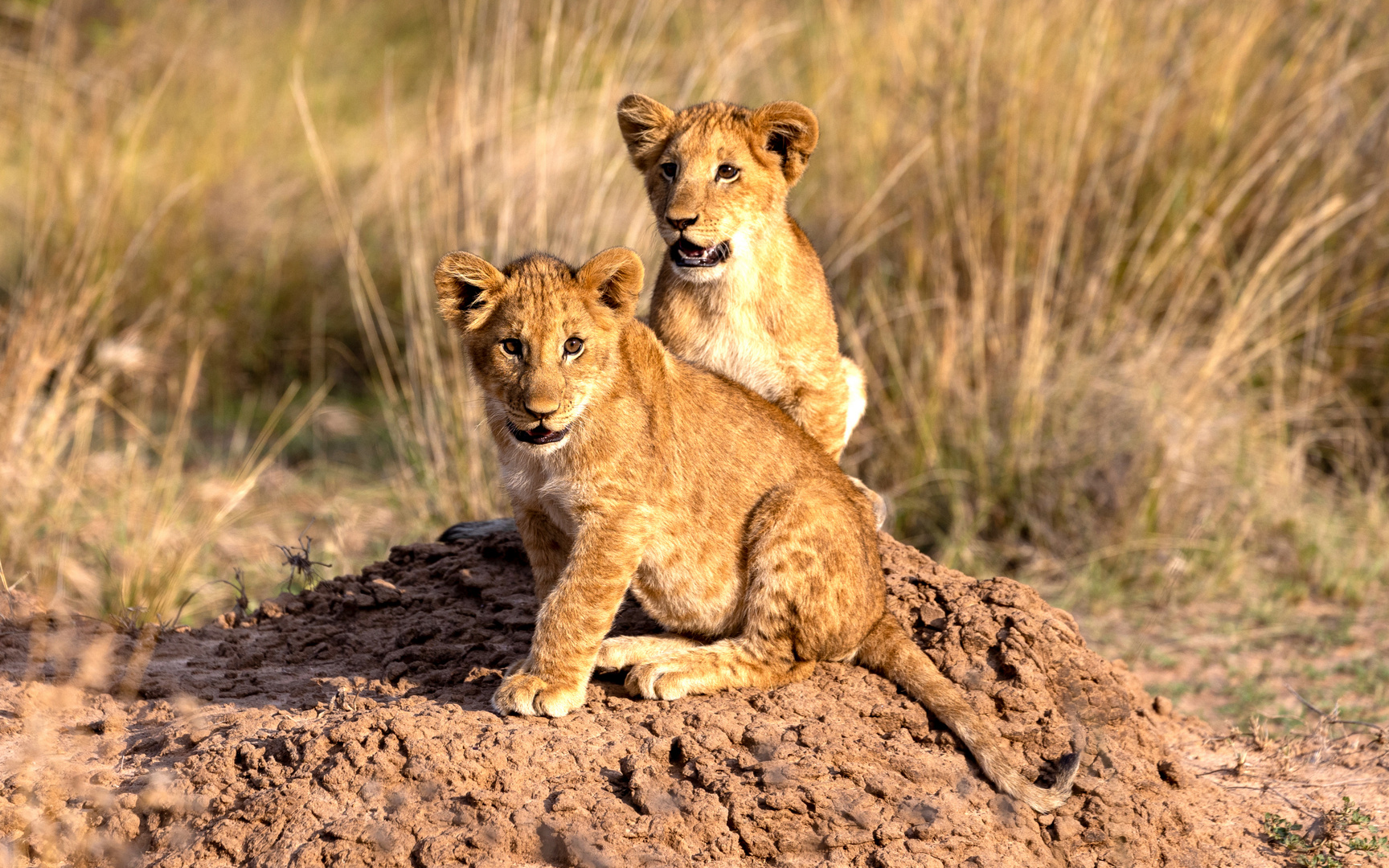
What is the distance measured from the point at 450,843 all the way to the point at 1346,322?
814 cm

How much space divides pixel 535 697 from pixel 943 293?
217 inches

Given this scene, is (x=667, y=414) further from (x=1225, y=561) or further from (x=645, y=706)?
(x=1225, y=561)

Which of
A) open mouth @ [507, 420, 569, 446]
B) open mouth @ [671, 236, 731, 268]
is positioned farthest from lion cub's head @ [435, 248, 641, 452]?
open mouth @ [671, 236, 731, 268]

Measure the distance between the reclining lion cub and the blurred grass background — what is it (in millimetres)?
3194

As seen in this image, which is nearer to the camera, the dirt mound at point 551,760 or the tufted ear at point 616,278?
the dirt mound at point 551,760

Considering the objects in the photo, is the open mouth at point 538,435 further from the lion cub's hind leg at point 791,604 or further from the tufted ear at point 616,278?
the lion cub's hind leg at point 791,604

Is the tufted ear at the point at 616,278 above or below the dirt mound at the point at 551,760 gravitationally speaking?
above

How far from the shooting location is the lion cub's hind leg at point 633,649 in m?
5.00

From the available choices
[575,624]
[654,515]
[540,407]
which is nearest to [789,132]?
[654,515]

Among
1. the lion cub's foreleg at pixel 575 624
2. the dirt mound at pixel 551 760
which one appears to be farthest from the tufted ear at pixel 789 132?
the lion cub's foreleg at pixel 575 624

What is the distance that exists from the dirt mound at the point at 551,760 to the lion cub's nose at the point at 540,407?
1030mm

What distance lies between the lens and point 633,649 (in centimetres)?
504

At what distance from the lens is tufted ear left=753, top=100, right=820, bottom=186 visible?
5703 millimetres

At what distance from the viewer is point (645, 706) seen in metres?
4.72
